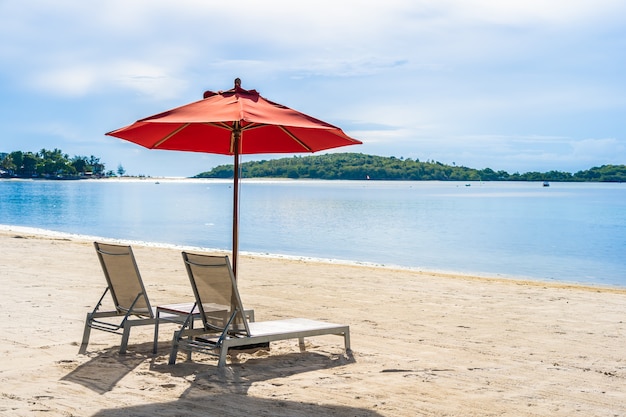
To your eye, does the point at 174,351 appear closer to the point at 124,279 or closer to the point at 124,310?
the point at 124,310

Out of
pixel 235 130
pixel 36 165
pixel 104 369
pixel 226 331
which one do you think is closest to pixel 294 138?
pixel 235 130

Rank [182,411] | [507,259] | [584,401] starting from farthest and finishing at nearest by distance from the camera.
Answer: [507,259], [584,401], [182,411]

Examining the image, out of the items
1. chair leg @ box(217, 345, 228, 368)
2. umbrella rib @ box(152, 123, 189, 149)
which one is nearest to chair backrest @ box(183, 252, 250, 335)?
chair leg @ box(217, 345, 228, 368)

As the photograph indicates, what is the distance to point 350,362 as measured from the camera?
621 cm

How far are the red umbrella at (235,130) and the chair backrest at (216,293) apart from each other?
0.90 metres

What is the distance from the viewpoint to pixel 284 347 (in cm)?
675

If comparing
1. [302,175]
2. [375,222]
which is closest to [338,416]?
[375,222]

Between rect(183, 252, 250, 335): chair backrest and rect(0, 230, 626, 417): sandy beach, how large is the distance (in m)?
0.36

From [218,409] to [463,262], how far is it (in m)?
21.4

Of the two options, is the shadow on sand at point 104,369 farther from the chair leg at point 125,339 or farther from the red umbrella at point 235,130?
the red umbrella at point 235,130

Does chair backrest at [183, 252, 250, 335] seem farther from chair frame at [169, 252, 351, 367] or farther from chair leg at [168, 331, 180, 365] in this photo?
chair leg at [168, 331, 180, 365]

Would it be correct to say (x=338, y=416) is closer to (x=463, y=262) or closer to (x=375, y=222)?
(x=463, y=262)

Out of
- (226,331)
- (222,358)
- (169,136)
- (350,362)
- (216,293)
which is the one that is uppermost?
(169,136)

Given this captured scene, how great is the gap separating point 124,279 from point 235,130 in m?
1.65
